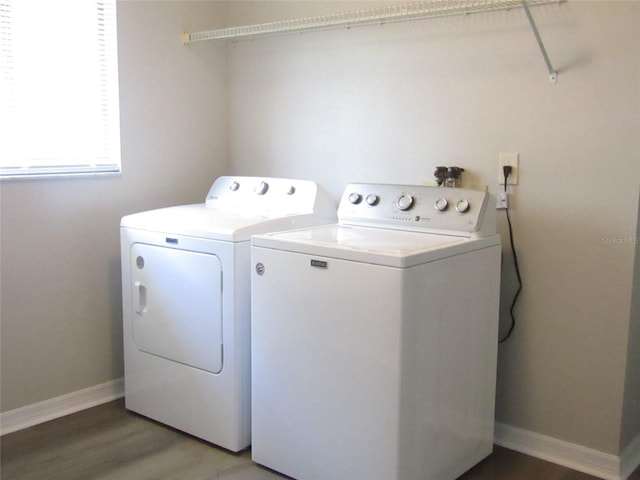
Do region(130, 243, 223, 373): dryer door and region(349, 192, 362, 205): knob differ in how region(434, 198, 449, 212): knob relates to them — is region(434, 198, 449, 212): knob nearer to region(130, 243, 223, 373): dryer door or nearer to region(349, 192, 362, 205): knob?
region(349, 192, 362, 205): knob

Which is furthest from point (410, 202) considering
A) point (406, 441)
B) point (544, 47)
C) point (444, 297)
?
point (406, 441)

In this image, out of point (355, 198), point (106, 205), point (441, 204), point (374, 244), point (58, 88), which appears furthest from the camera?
point (106, 205)

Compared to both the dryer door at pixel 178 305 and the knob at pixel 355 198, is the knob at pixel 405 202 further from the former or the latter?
the dryer door at pixel 178 305

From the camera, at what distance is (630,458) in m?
2.58

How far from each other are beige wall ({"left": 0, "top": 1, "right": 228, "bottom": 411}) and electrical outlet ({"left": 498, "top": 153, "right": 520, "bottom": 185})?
155 cm

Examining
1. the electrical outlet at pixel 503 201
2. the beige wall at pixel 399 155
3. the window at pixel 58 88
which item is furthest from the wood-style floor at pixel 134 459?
the window at pixel 58 88

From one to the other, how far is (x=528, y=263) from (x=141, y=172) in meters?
1.81

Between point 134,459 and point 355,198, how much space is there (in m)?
1.35

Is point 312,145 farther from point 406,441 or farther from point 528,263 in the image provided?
point 406,441

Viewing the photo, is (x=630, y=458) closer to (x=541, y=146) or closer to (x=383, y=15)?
(x=541, y=146)

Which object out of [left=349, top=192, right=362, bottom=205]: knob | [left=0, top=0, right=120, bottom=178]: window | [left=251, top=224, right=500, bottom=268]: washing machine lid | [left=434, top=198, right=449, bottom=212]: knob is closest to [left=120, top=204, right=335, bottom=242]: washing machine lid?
[left=251, top=224, right=500, bottom=268]: washing machine lid

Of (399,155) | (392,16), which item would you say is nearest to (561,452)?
(399,155)

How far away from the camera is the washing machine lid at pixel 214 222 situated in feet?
8.43

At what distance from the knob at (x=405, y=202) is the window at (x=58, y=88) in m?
1.34
